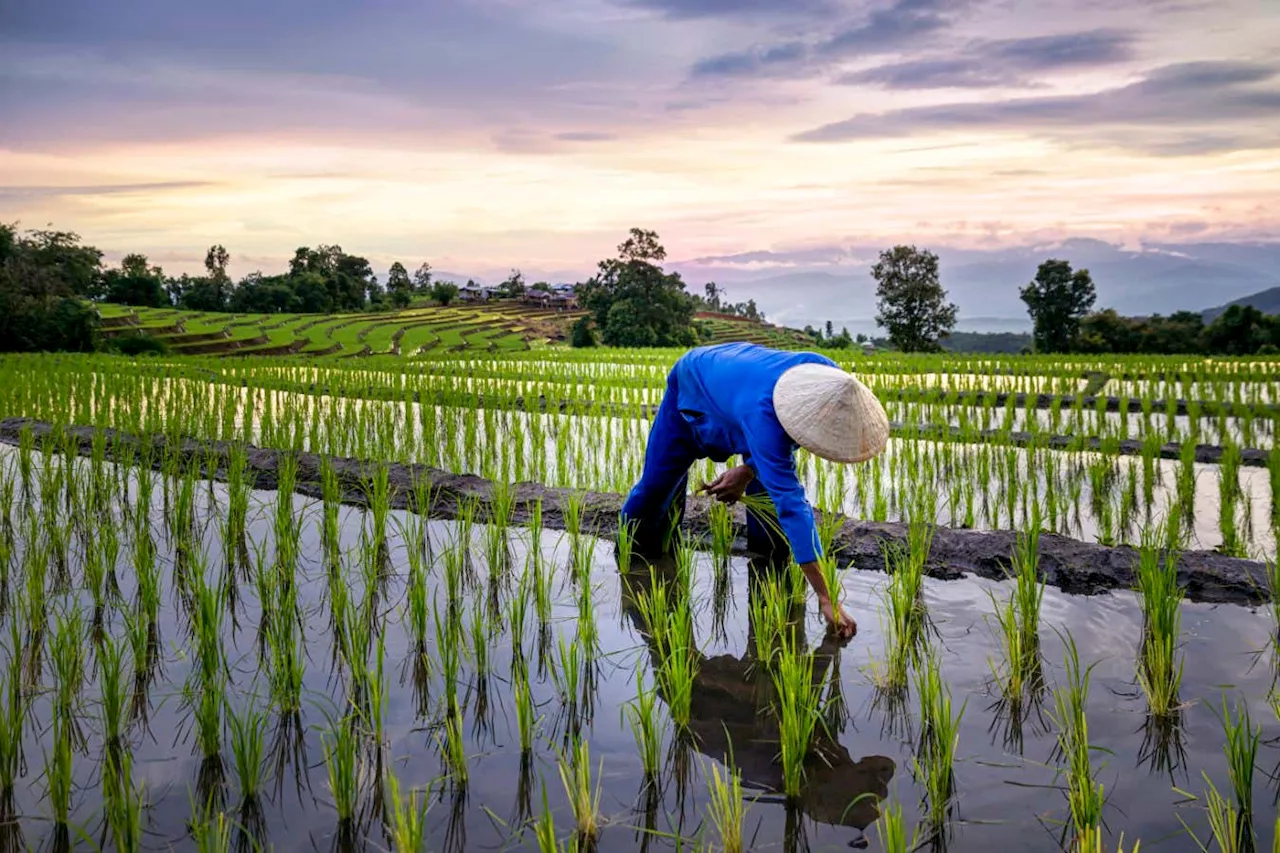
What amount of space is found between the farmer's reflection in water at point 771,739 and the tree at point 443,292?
4100cm

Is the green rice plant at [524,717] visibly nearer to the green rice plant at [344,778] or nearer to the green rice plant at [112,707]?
the green rice plant at [344,778]

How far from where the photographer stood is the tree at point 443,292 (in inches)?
1697

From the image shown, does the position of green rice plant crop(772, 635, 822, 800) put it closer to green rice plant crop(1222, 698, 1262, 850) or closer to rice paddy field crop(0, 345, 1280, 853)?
A: rice paddy field crop(0, 345, 1280, 853)

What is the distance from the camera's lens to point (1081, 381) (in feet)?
39.3

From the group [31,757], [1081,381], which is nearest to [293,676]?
[31,757]

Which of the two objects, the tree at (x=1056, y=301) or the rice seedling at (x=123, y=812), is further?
the tree at (x=1056, y=301)

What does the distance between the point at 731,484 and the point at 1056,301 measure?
2985cm

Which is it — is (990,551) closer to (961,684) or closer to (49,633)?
(961,684)

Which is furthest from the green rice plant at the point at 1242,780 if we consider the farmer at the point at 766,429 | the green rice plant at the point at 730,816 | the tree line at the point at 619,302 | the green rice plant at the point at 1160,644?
the tree line at the point at 619,302

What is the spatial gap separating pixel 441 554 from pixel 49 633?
1.55 m

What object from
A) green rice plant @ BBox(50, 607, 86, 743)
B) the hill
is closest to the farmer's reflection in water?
green rice plant @ BBox(50, 607, 86, 743)

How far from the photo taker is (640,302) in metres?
31.1

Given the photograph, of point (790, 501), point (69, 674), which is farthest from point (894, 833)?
point (69, 674)

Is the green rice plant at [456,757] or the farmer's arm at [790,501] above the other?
the farmer's arm at [790,501]
